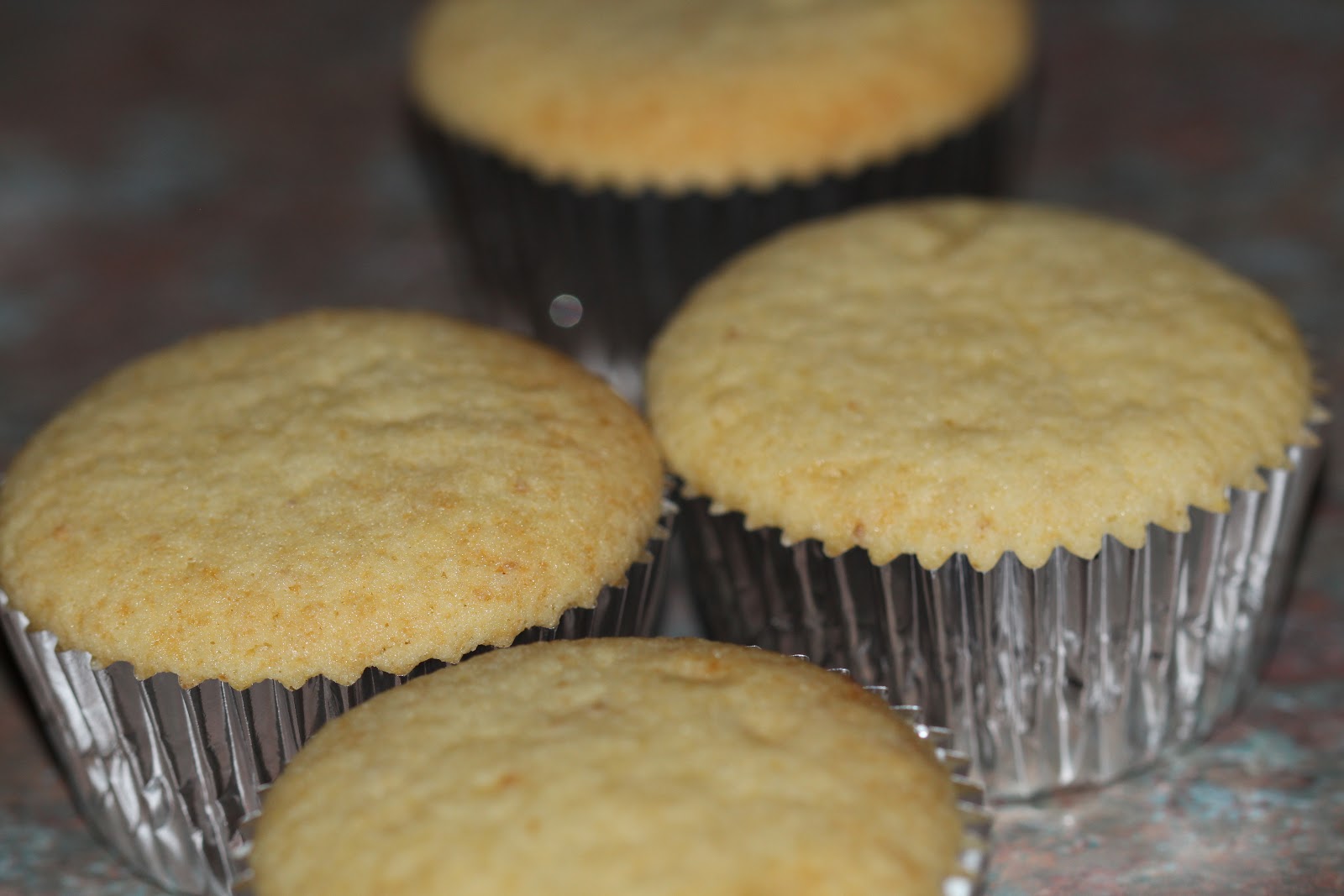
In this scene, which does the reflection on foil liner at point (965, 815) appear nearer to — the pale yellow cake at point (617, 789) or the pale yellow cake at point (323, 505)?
the pale yellow cake at point (617, 789)

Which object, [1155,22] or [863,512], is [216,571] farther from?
[1155,22]

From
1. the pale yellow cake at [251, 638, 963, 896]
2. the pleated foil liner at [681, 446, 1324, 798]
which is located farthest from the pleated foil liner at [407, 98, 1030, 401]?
the pale yellow cake at [251, 638, 963, 896]

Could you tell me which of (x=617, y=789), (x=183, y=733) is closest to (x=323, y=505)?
(x=183, y=733)

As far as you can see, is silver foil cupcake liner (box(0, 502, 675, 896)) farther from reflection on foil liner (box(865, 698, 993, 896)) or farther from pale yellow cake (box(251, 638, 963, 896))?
reflection on foil liner (box(865, 698, 993, 896))

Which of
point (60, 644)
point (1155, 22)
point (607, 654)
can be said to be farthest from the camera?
point (1155, 22)

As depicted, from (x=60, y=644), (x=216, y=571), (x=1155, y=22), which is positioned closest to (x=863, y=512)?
(x=216, y=571)

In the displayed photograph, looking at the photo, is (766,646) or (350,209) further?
(350,209)

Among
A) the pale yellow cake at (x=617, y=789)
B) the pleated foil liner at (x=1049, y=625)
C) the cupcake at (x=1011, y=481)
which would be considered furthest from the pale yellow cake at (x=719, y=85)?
the pale yellow cake at (x=617, y=789)
